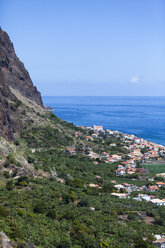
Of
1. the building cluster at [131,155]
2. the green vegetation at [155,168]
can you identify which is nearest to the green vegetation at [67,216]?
the building cluster at [131,155]

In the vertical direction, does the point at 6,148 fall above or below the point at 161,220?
above

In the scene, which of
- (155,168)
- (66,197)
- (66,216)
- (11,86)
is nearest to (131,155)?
(155,168)

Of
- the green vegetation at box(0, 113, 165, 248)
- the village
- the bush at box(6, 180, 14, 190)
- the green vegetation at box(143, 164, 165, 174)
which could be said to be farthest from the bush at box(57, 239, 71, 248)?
the green vegetation at box(143, 164, 165, 174)

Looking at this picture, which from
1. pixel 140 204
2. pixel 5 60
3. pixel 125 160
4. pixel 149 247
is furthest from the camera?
pixel 5 60

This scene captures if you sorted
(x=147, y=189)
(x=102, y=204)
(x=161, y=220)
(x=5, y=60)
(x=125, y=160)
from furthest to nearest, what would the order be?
(x=5, y=60)
(x=125, y=160)
(x=147, y=189)
(x=102, y=204)
(x=161, y=220)

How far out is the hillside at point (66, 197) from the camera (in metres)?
14.8

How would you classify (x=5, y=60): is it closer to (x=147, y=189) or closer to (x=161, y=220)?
(x=147, y=189)

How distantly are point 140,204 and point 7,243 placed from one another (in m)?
17.5

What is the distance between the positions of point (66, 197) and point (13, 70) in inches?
2042

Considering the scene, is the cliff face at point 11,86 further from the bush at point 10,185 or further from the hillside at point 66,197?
the bush at point 10,185

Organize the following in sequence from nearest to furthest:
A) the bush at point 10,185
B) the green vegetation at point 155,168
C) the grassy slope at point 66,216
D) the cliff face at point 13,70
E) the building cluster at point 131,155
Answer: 1. the grassy slope at point 66,216
2. the bush at point 10,185
3. the building cluster at point 131,155
4. the green vegetation at point 155,168
5. the cliff face at point 13,70

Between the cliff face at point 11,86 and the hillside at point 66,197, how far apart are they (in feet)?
0.91

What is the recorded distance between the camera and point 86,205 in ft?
72.6

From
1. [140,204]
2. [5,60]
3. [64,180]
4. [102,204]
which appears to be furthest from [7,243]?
[5,60]
